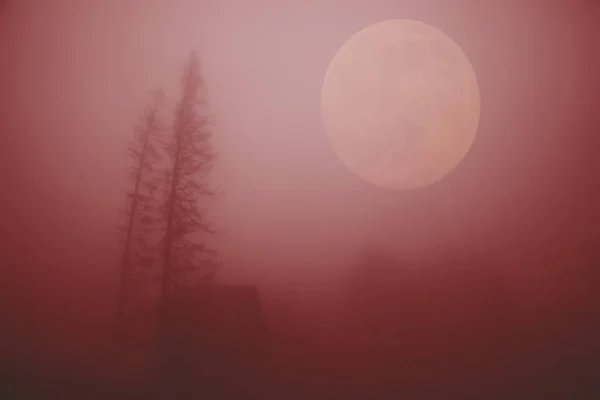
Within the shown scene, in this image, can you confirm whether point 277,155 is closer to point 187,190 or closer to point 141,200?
point 187,190

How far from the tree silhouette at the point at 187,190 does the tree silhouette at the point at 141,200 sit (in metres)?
0.07

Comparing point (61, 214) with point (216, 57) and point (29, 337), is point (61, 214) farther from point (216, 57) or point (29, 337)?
point (216, 57)

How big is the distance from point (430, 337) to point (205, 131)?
4.26ft

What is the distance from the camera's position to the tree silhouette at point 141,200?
5.14 ft

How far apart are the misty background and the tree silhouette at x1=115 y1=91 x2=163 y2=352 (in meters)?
0.05

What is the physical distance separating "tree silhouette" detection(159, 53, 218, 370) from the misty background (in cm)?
6

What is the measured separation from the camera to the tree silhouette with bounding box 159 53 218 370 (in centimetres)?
157

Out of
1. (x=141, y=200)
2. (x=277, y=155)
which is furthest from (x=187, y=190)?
(x=277, y=155)

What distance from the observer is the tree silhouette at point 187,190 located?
1.57 meters

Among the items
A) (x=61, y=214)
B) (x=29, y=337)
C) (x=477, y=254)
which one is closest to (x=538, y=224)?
(x=477, y=254)

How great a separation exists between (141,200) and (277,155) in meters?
0.62

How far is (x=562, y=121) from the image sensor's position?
1.66 metres

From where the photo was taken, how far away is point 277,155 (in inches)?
64.1

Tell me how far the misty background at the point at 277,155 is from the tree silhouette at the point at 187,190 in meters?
0.06
